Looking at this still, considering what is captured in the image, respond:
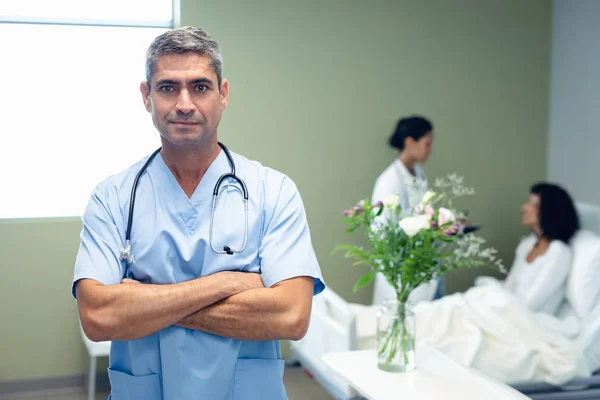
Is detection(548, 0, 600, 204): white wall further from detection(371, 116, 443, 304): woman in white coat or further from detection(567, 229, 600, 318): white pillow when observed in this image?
detection(371, 116, 443, 304): woman in white coat

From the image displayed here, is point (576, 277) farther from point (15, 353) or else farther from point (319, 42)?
point (15, 353)

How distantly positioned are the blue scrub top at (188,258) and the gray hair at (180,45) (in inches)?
8.8

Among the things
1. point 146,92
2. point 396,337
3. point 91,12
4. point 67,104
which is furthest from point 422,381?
point 91,12

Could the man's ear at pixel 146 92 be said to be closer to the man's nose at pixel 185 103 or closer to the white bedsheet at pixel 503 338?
the man's nose at pixel 185 103

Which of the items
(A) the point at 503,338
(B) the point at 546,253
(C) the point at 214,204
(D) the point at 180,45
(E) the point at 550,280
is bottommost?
(A) the point at 503,338

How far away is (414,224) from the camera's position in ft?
7.48

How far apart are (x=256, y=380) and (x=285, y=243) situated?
0.96 ft

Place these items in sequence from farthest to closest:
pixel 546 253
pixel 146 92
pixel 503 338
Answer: pixel 546 253 → pixel 503 338 → pixel 146 92

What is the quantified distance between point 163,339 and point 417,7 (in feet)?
11.4

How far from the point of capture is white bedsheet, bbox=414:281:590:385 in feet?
10.4

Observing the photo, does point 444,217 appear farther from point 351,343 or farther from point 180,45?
point 180,45

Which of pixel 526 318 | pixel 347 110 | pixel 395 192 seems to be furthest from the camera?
pixel 347 110

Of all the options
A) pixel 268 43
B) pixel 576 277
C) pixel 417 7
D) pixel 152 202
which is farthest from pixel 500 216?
pixel 152 202

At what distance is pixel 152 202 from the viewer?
158 centimetres
